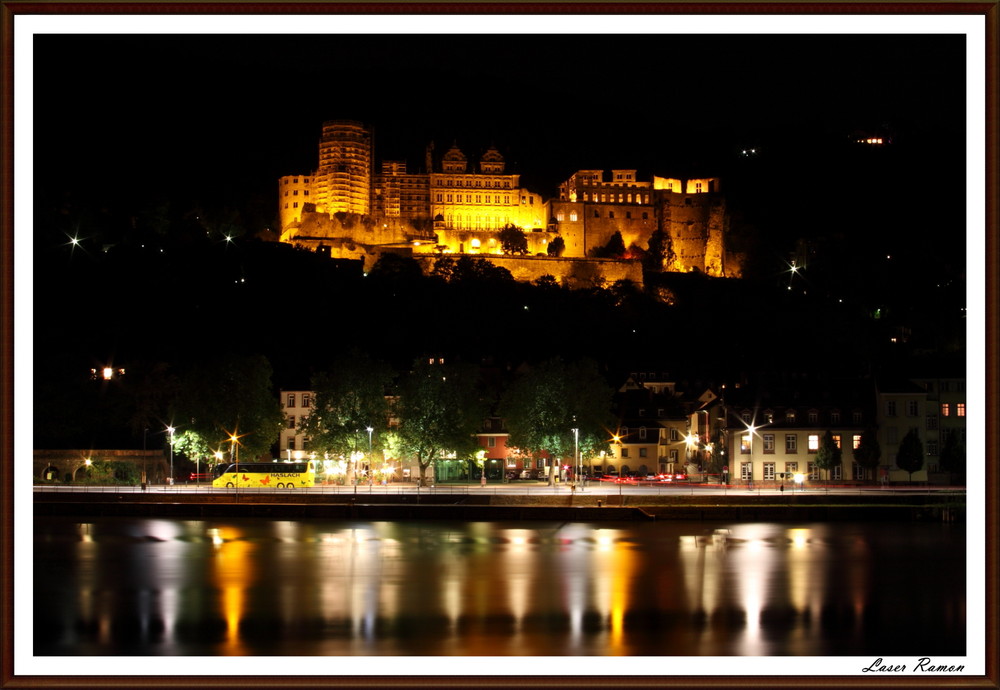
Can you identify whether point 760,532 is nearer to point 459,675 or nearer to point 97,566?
point 97,566

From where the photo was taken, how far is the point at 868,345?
89625 mm

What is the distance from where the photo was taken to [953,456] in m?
47.8

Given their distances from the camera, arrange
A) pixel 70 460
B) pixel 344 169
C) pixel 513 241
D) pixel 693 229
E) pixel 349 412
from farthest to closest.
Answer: pixel 344 169, pixel 693 229, pixel 513 241, pixel 70 460, pixel 349 412

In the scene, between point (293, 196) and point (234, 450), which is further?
point (293, 196)

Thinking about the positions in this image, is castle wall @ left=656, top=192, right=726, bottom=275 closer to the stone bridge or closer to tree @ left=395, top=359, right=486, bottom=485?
tree @ left=395, top=359, right=486, bottom=485

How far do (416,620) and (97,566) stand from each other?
496 inches

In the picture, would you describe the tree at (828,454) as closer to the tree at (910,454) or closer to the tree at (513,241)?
the tree at (910,454)

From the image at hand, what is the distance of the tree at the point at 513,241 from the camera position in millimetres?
104500

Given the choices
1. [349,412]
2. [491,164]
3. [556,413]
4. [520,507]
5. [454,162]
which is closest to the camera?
[520,507]

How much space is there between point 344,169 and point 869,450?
75632 millimetres

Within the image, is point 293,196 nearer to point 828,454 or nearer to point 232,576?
point 828,454

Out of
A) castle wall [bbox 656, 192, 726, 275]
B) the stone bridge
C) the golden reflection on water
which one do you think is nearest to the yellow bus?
the stone bridge

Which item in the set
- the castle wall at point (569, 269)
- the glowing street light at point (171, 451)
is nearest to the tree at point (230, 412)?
the glowing street light at point (171, 451)

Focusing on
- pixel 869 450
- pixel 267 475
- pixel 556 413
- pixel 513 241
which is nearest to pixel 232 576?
pixel 267 475
